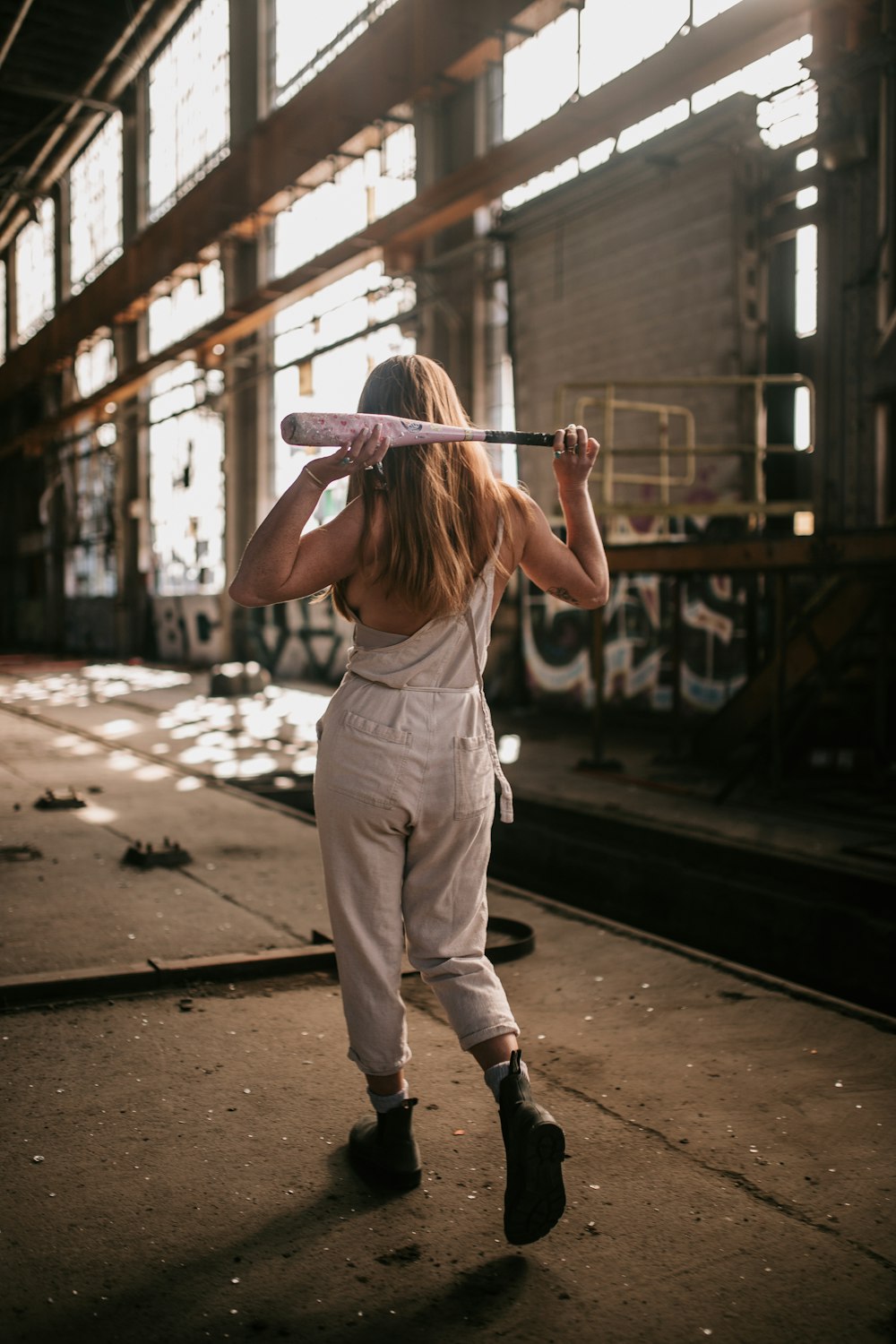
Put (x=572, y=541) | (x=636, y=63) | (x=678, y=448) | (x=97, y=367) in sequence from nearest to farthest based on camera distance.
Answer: (x=572, y=541) → (x=678, y=448) → (x=636, y=63) → (x=97, y=367)

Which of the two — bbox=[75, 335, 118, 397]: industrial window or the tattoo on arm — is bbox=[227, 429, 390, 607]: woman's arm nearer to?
the tattoo on arm

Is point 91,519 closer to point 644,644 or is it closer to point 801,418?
point 644,644

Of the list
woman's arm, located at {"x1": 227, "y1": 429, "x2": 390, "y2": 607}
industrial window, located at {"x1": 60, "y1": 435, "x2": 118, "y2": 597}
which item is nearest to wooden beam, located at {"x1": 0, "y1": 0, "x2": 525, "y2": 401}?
woman's arm, located at {"x1": 227, "y1": 429, "x2": 390, "y2": 607}

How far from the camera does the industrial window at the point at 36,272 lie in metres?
28.1

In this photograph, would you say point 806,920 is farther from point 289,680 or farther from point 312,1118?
point 289,680

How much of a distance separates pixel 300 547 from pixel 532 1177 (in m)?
1.29

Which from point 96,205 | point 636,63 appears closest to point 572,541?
point 636,63

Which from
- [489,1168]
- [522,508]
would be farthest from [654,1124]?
[522,508]

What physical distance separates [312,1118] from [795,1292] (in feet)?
4.05

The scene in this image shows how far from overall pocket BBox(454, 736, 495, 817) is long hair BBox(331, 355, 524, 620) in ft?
0.93

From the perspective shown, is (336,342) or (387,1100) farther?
(336,342)

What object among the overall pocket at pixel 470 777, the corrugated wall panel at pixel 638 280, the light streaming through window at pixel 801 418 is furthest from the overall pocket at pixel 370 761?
the light streaming through window at pixel 801 418

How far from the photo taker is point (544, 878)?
7.33 m

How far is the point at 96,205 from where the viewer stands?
25078 mm
